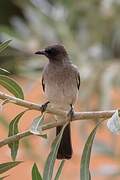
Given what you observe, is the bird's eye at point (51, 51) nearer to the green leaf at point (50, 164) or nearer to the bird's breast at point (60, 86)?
the bird's breast at point (60, 86)

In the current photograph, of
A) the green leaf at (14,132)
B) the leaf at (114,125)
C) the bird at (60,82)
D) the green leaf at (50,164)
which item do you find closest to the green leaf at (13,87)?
the green leaf at (14,132)

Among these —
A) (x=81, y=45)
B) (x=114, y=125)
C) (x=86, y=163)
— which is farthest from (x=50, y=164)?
(x=81, y=45)

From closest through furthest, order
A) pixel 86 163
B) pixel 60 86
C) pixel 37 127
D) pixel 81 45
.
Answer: pixel 37 127 → pixel 86 163 → pixel 60 86 → pixel 81 45

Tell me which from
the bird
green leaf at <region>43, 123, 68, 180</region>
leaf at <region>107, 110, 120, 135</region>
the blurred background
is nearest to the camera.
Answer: leaf at <region>107, 110, 120, 135</region>

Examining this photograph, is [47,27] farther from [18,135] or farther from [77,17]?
[18,135]

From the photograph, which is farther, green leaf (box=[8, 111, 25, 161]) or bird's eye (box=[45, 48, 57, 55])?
bird's eye (box=[45, 48, 57, 55])

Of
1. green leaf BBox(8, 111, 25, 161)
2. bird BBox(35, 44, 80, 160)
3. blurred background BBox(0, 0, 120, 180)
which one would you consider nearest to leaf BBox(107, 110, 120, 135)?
green leaf BBox(8, 111, 25, 161)

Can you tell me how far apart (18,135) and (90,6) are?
3.36 metres

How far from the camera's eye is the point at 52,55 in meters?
3.08

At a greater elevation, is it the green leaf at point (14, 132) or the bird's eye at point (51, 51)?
the bird's eye at point (51, 51)

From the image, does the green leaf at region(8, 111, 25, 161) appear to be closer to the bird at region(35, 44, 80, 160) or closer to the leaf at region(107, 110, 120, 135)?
the leaf at region(107, 110, 120, 135)

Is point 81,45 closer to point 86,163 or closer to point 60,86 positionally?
point 60,86

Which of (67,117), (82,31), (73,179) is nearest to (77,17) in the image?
(82,31)

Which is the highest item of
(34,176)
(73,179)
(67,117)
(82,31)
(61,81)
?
(82,31)
